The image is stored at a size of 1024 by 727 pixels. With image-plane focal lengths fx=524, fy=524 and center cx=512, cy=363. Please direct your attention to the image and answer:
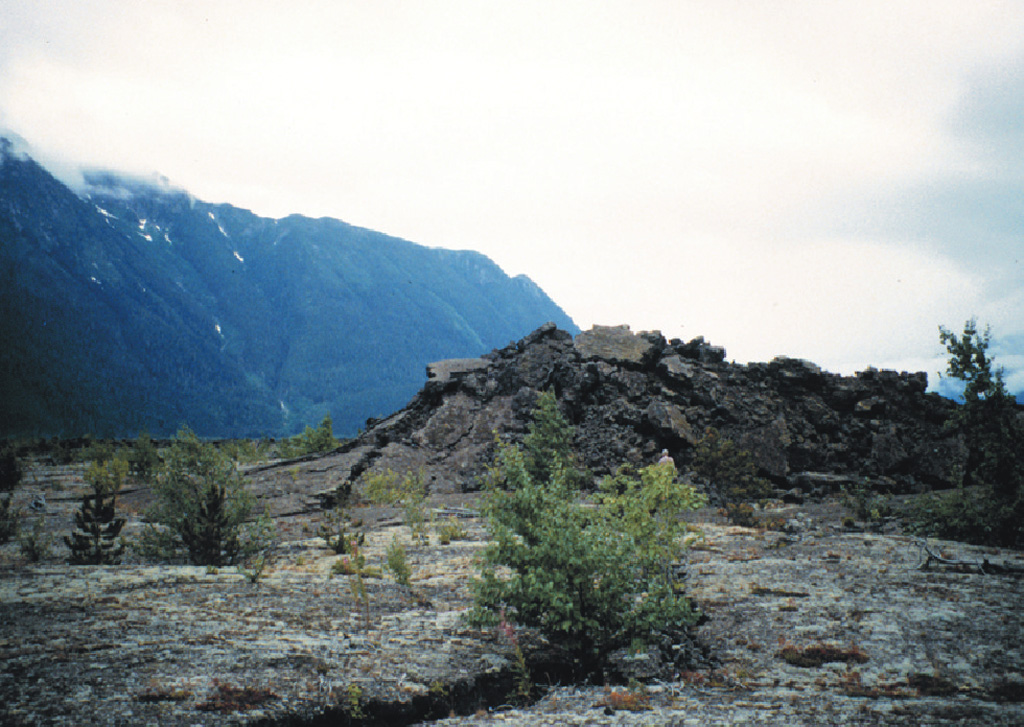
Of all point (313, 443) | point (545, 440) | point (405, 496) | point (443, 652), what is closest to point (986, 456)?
point (545, 440)

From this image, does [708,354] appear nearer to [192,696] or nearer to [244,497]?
[244,497]

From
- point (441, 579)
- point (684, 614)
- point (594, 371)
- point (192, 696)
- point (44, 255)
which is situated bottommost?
point (441, 579)

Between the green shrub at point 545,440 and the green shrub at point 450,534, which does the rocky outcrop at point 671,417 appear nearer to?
the green shrub at point 545,440

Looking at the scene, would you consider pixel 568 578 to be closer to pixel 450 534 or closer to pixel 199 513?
pixel 450 534

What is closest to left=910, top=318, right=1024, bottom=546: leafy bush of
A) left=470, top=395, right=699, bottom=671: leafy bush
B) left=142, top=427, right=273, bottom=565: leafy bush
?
left=470, top=395, right=699, bottom=671: leafy bush

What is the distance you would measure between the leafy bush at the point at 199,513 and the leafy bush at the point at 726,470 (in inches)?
828

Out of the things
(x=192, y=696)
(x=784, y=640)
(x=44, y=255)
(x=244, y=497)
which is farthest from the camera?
(x=44, y=255)

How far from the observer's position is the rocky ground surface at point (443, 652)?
6305 mm

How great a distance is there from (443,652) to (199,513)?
10211 mm

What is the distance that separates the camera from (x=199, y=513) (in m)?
15.1

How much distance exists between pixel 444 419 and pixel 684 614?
35.2 m

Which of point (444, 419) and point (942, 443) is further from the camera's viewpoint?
point (444, 419)

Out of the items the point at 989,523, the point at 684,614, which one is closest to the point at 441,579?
the point at 684,614

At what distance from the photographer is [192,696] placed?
639 centimetres
